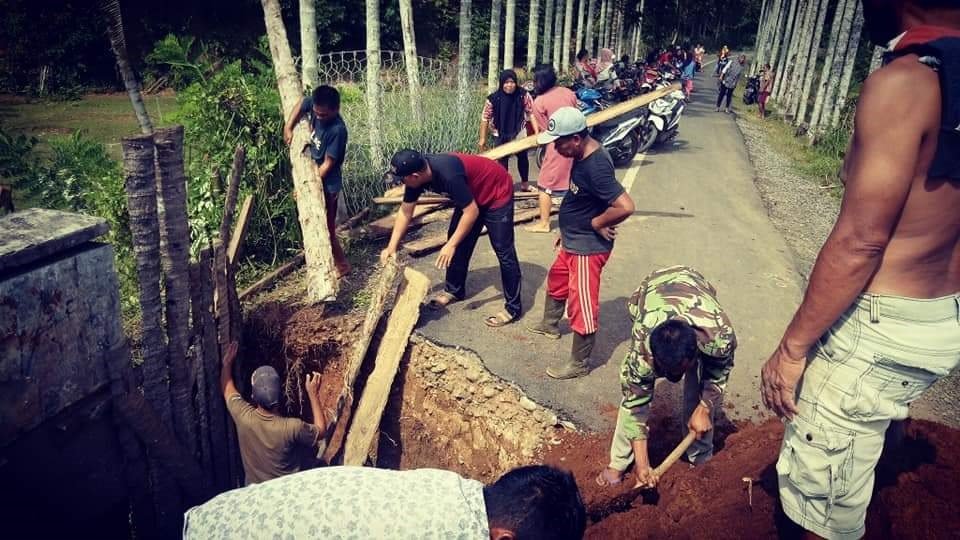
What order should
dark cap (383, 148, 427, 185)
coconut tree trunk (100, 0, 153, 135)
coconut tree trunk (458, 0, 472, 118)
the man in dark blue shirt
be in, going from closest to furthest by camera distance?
dark cap (383, 148, 427, 185) < the man in dark blue shirt < coconut tree trunk (100, 0, 153, 135) < coconut tree trunk (458, 0, 472, 118)

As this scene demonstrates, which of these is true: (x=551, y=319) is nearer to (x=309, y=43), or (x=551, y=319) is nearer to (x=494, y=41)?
(x=309, y=43)

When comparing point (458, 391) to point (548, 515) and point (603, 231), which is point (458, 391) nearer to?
point (603, 231)

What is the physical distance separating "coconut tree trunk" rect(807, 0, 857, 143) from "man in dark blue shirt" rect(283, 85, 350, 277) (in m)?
11.8

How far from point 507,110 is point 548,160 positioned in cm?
158

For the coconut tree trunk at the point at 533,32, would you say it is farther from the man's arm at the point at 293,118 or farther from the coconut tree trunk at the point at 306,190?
the man's arm at the point at 293,118

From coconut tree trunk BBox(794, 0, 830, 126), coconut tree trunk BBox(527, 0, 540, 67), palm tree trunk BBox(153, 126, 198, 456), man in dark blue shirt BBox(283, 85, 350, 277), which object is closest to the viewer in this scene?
palm tree trunk BBox(153, 126, 198, 456)

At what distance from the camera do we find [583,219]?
4.20 m

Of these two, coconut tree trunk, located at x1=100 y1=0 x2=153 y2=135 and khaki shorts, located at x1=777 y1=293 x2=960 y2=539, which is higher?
coconut tree trunk, located at x1=100 y1=0 x2=153 y2=135

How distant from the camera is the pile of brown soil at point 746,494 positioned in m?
2.53

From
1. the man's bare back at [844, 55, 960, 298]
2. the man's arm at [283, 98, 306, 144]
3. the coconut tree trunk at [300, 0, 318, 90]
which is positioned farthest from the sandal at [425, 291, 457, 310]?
the man's bare back at [844, 55, 960, 298]

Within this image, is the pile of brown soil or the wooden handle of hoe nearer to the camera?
Result: the pile of brown soil

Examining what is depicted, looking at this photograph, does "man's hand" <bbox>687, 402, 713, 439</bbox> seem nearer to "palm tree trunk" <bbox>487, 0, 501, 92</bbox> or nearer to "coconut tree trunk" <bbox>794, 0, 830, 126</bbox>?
"palm tree trunk" <bbox>487, 0, 501, 92</bbox>

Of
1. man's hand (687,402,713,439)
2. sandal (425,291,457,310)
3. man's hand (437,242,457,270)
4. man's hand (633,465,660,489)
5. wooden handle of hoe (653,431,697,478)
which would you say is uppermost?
man's hand (437,242,457,270)

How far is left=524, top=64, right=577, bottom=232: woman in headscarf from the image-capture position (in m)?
7.08
